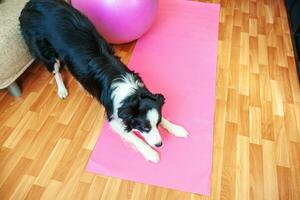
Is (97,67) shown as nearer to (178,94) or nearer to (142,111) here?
(142,111)

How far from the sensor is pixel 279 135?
5.98ft

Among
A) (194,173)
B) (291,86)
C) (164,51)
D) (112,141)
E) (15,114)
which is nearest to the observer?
(194,173)

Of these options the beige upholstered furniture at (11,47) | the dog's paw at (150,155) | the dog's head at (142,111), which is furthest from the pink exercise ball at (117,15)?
the dog's paw at (150,155)

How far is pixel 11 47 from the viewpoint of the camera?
1743mm

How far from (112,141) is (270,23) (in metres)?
2.04

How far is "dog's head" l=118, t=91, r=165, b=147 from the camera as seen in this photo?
53.5 inches

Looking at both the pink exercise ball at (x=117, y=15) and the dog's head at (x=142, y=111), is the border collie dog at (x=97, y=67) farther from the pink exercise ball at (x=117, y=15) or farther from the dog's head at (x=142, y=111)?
the pink exercise ball at (x=117, y=15)

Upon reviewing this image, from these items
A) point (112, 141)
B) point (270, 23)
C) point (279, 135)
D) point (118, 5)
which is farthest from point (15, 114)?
point (270, 23)

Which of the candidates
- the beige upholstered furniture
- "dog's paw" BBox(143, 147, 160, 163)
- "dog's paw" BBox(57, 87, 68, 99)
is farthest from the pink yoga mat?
the beige upholstered furniture

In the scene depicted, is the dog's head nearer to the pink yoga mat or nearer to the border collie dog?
the border collie dog

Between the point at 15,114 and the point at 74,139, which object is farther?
the point at 15,114

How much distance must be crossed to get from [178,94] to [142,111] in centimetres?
70

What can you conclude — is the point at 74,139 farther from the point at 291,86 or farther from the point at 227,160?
the point at 291,86

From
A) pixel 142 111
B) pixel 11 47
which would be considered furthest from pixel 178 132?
pixel 11 47
